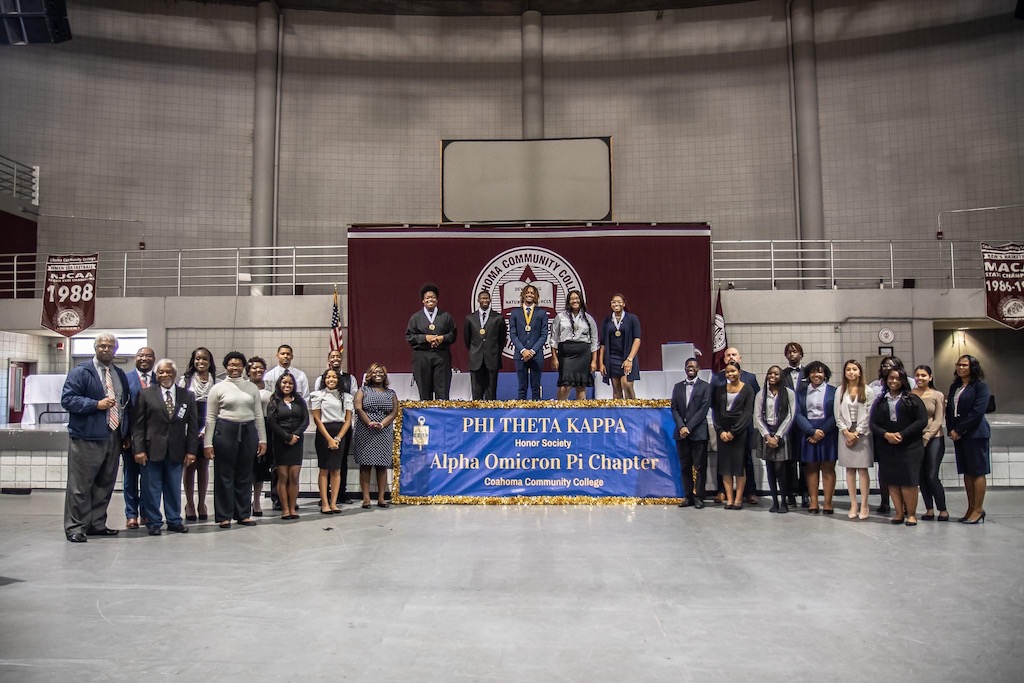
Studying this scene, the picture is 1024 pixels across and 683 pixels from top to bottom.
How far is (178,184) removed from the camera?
57.3ft

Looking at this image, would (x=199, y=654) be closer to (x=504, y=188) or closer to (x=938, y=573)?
(x=938, y=573)

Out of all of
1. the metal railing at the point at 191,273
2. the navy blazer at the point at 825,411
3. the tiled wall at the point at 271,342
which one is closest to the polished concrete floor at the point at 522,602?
the navy blazer at the point at 825,411

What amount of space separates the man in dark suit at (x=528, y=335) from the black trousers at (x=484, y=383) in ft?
1.19

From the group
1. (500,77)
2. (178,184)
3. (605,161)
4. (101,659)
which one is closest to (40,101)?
(178,184)

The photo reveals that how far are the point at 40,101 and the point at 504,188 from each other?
1055 centimetres

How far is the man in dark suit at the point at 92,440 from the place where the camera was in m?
6.61

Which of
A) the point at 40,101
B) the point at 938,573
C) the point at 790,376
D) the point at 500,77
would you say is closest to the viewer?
the point at 938,573

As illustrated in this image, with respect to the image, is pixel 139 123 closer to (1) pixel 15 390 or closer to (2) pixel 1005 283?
(1) pixel 15 390

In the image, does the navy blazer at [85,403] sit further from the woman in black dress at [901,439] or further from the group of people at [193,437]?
the woman in black dress at [901,439]

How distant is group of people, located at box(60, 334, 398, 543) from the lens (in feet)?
22.0

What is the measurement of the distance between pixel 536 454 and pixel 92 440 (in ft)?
13.9

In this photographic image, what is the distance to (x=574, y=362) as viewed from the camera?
916 centimetres

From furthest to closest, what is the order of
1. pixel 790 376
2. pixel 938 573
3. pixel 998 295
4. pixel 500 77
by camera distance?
pixel 500 77 → pixel 998 295 → pixel 790 376 → pixel 938 573

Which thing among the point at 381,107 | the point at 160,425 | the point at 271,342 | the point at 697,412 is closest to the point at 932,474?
the point at 697,412
